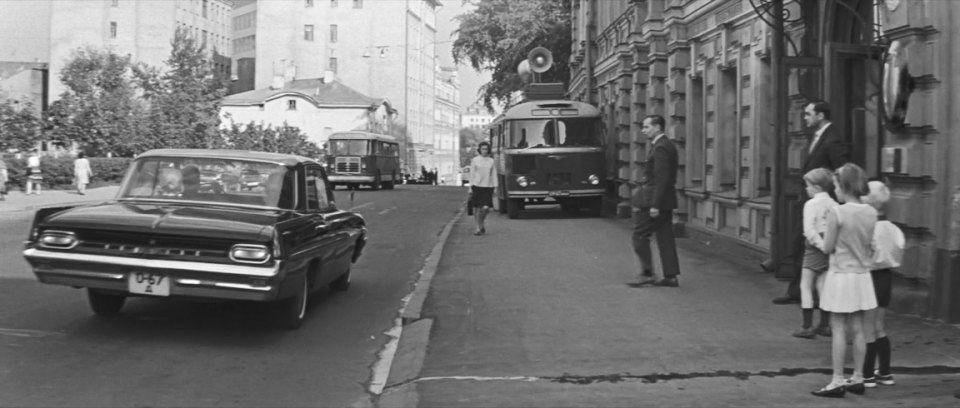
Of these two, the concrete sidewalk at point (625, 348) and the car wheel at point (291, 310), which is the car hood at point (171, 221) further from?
the concrete sidewalk at point (625, 348)

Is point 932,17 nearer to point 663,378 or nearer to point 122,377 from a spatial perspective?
point 663,378

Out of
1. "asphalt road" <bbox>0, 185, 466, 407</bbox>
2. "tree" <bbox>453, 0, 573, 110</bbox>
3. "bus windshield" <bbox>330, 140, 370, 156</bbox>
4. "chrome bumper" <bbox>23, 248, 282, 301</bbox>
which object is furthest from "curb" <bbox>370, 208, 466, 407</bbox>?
"bus windshield" <bbox>330, 140, 370, 156</bbox>

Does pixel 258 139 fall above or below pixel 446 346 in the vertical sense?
above

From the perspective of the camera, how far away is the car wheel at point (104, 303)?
9.14 meters

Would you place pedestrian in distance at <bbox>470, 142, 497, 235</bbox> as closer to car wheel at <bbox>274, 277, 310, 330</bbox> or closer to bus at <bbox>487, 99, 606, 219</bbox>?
bus at <bbox>487, 99, 606, 219</bbox>

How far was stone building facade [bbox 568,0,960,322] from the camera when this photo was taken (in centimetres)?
915

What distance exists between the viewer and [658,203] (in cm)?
1116

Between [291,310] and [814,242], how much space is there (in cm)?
430

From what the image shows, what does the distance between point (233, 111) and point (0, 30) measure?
89.8 feet

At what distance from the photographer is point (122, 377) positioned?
7.04 meters

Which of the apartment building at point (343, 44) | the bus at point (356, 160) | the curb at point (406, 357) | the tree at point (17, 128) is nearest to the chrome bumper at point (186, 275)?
the curb at point (406, 357)

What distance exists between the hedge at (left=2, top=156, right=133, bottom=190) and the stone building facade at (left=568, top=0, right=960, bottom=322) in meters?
16.4

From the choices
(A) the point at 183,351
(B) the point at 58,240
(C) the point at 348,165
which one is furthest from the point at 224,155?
(C) the point at 348,165

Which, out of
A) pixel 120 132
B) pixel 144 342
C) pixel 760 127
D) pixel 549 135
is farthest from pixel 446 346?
pixel 120 132
